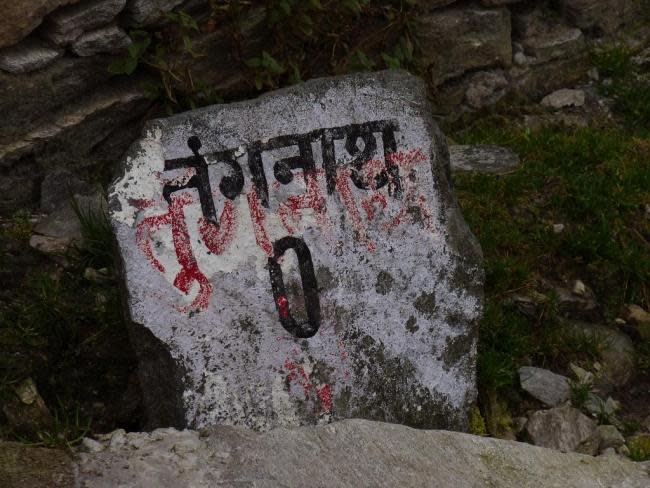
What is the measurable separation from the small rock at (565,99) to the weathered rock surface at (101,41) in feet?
8.50

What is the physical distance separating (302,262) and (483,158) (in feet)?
6.33

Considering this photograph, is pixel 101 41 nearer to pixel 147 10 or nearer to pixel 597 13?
pixel 147 10

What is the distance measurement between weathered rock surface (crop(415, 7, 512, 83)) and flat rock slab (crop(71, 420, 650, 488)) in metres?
2.79

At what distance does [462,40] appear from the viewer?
17.8 ft

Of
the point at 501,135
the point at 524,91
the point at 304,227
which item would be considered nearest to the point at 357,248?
the point at 304,227

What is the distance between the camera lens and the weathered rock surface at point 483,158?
487 cm

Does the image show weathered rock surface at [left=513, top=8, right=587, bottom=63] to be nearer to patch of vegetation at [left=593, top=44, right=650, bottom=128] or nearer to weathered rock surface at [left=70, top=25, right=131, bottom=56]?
patch of vegetation at [left=593, top=44, right=650, bottom=128]

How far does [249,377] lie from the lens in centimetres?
326

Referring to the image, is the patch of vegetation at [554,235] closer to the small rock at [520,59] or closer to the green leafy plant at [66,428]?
the small rock at [520,59]

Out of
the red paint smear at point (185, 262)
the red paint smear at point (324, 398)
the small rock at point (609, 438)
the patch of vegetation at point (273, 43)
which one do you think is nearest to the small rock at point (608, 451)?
the small rock at point (609, 438)

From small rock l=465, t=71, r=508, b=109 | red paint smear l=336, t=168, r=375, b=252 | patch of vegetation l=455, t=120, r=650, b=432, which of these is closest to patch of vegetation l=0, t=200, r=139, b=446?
red paint smear l=336, t=168, r=375, b=252

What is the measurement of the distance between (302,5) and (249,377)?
2.15 metres

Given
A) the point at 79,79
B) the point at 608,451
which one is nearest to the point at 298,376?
the point at 608,451

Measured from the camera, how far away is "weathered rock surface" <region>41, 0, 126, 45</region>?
4094mm
